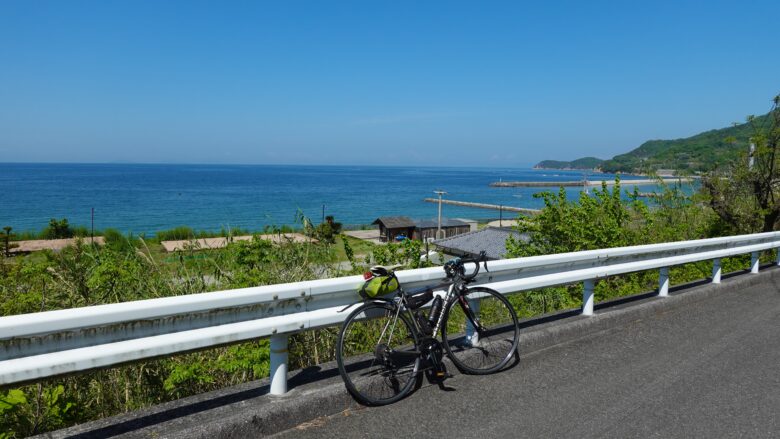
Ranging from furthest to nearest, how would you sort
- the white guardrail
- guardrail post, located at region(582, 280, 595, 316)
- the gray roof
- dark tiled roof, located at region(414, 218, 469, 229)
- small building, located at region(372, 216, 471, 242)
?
dark tiled roof, located at region(414, 218, 469, 229), small building, located at region(372, 216, 471, 242), the gray roof, guardrail post, located at region(582, 280, 595, 316), the white guardrail

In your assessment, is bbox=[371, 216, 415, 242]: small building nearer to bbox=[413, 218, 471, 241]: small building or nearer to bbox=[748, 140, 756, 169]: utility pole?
bbox=[413, 218, 471, 241]: small building

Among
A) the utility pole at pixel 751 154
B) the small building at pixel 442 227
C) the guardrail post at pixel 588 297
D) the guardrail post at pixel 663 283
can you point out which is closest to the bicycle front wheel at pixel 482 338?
the guardrail post at pixel 588 297

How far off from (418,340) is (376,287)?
1.89ft

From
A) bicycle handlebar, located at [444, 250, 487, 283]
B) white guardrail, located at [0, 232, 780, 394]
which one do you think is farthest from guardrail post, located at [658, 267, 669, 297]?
bicycle handlebar, located at [444, 250, 487, 283]

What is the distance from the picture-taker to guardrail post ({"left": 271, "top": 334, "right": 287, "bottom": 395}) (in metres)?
3.73

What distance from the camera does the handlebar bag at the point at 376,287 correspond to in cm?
402

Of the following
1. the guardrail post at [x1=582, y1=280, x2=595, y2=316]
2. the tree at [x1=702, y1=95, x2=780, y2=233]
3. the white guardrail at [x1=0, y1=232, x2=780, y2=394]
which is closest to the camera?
the white guardrail at [x1=0, y1=232, x2=780, y2=394]

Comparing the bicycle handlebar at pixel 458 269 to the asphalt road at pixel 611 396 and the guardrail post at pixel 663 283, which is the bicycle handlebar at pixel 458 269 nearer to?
the asphalt road at pixel 611 396

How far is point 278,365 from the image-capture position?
12.3ft

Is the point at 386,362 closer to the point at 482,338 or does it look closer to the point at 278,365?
the point at 278,365

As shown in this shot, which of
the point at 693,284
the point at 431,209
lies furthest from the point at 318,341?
the point at 431,209

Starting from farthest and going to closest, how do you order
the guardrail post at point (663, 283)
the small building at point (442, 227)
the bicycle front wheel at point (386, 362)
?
1. the small building at point (442, 227)
2. the guardrail post at point (663, 283)
3. the bicycle front wheel at point (386, 362)

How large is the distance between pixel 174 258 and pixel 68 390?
250 centimetres

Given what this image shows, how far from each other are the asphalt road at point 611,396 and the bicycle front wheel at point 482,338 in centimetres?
15
